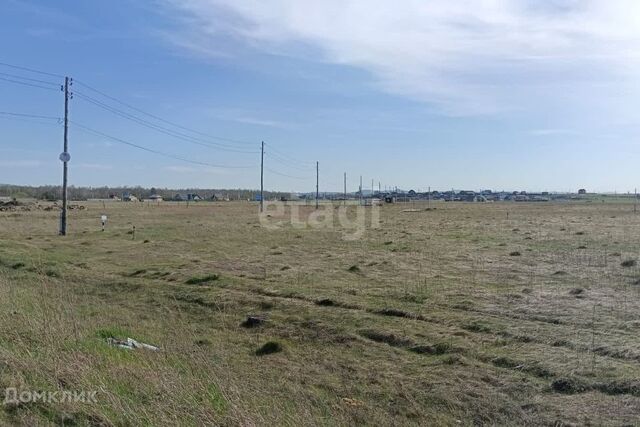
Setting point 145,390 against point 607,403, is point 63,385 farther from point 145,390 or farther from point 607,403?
point 607,403

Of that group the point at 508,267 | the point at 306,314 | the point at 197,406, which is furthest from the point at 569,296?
the point at 197,406

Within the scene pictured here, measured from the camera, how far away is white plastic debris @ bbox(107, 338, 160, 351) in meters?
8.10

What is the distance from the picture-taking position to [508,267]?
717 inches

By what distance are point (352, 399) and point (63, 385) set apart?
358 centimetres

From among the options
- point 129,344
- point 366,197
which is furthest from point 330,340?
point 366,197

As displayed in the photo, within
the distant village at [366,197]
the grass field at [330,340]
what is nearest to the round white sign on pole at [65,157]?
the grass field at [330,340]
